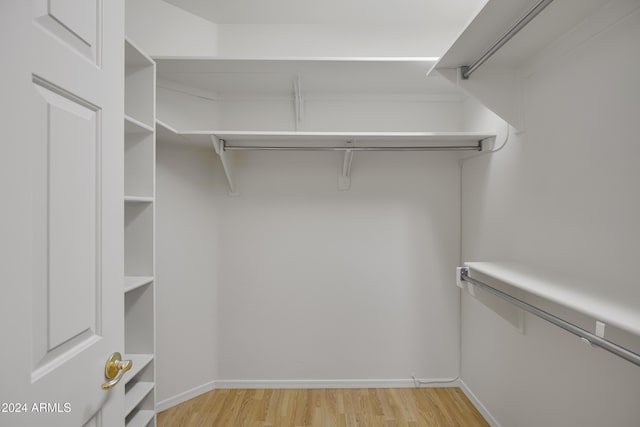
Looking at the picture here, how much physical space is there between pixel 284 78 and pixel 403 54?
87 centimetres

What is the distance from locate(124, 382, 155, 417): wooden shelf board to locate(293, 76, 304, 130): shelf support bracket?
179cm

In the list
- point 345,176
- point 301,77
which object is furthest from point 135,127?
point 345,176

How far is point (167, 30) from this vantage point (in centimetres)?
205

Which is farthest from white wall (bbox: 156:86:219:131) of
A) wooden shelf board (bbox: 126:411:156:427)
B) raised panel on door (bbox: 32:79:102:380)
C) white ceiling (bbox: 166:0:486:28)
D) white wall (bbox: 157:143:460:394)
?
wooden shelf board (bbox: 126:411:156:427)

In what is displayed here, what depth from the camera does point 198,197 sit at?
2279 mm

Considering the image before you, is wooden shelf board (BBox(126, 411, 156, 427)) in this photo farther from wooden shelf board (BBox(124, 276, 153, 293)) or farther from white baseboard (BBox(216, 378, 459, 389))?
white baseboard (BBox(216, 378, 459, 389))

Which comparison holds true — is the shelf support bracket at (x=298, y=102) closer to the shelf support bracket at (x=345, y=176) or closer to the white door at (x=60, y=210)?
the shelf support bracket at (x=345, y=176)

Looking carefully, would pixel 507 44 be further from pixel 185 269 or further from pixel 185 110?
pixel 185 269

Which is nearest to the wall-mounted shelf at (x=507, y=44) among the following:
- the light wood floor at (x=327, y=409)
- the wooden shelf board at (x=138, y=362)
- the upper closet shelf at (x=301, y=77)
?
the upper closet shelf at (x=301, y=77)

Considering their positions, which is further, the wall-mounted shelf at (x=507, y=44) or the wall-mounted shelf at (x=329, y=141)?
the wall-mounted shelf at (x=329, y=141)

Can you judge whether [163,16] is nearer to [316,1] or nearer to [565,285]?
[316,1]

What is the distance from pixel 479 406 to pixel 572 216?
1.45 m

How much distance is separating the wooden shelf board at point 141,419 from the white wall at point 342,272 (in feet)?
2.76

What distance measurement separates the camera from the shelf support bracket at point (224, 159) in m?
2.02
